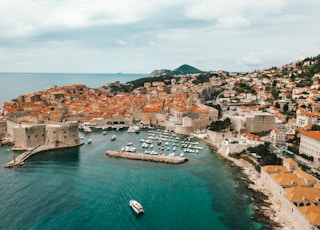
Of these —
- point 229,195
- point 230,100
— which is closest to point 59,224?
point 229,195

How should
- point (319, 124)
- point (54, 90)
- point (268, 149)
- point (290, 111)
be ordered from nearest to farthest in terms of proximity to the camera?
point (268, 149) < point (319, 124) < point (290, 111) < point (54, 90)

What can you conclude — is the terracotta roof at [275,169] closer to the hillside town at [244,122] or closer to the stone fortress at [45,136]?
the hillside town at [244,122]

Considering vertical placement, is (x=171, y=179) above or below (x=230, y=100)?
below

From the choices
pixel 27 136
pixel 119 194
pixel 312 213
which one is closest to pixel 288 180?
pixel 312 213

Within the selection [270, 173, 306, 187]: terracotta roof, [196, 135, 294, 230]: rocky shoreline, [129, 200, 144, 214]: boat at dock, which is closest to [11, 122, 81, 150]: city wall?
[129, 200, 144, 214]: boat at dock

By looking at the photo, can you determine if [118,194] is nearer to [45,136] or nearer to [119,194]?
[119,194]

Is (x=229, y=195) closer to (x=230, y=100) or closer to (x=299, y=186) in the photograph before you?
(x=299, y=186)

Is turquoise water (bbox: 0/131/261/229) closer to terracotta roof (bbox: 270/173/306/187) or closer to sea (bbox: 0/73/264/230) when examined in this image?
sea (bbox: 0/73/264/230)
